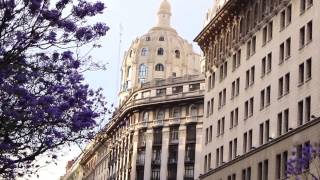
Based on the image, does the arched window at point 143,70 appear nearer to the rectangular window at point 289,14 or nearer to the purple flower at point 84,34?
the rectangular window at point 289,14

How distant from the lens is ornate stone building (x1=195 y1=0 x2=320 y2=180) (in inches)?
2157

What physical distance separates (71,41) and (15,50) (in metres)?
1.90

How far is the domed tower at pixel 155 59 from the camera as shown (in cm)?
16962

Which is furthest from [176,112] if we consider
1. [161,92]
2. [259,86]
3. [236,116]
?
[259,86]

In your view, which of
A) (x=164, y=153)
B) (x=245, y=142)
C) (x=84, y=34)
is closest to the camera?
(x=84, y=34)

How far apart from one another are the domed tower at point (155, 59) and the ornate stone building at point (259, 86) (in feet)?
283

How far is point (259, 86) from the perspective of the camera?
63812mm

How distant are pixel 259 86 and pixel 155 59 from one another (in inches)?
4205

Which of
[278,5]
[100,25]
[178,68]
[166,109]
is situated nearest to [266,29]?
[278,5]

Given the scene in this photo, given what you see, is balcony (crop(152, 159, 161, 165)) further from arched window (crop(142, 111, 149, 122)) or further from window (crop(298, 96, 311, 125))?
window (crop(298, 96, 311, 125))

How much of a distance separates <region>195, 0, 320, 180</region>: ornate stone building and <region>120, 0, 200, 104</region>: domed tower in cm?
8633

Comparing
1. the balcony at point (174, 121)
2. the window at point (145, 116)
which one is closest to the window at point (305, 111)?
the balcony at point (174, 121)

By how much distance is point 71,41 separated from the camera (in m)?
26.6

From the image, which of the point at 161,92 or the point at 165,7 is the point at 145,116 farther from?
the point at 165,7
